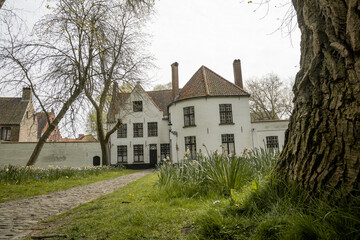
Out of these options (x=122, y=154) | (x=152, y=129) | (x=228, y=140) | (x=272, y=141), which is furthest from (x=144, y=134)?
(x=272, y=141)

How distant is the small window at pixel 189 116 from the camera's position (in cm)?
1962

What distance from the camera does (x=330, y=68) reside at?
2.00m

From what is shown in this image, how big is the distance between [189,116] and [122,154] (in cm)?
958

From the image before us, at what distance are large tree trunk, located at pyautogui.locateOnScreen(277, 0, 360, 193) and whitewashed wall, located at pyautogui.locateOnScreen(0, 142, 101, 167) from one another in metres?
23.6

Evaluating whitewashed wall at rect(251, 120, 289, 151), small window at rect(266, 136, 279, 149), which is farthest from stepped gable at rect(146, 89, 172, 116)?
small window at rect(266, 136, 279, 149)

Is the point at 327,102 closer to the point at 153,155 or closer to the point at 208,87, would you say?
the point at 208,87

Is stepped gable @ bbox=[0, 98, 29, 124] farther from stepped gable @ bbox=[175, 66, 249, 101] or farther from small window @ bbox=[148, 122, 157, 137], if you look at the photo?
stepped gable @ bbox=[175, 66, 249, 101]

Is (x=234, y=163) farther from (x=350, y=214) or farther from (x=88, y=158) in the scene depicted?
(x=88, y=158)

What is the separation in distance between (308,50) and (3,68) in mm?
14007

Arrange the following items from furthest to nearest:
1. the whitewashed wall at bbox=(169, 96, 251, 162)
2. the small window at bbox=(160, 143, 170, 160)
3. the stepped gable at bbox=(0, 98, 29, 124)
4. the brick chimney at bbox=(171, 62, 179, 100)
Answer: the stepped gable at bbox=(0, 98, 29, 124)
the small window at bbox=(160, 143, 170, 160)
the brick chimney at bbox=(171, 62, 179, 100)
the whitewashed wall at bbox=(169, 96, 251, 162)

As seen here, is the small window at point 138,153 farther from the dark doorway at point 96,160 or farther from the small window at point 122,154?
the dark doorway at point 96,160

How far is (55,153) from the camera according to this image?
74.8 ft

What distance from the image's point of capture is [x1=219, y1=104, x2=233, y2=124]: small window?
19.3 m

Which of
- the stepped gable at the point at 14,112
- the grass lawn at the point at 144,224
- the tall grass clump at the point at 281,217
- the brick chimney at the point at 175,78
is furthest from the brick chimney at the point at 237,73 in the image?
the stepped gable at the point at 14,112
